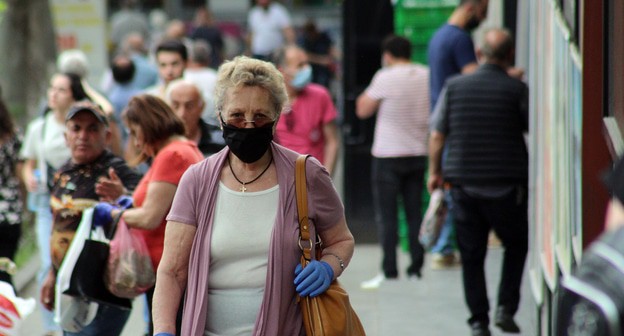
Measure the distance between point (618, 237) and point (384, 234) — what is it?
24.4 ft

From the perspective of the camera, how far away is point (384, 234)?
9586 millimetres

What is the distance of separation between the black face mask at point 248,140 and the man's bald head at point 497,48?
3807 mm

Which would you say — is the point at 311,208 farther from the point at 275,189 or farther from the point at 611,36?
the point at 611,36

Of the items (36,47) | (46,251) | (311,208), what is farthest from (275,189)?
(36,47)

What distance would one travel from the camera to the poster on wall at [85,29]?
17109 mm

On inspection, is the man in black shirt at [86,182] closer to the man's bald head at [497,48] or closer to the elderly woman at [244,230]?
the elderly woman at [244,230]

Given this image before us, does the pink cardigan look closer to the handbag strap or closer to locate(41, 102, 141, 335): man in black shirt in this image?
the handbag strap

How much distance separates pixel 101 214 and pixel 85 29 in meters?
12.1

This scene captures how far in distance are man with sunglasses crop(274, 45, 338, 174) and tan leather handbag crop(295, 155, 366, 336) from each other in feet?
15.1

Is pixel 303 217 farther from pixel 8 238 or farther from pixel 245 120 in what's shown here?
pixel 8 238

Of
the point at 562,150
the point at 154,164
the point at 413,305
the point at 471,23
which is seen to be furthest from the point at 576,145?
the point at 471,23

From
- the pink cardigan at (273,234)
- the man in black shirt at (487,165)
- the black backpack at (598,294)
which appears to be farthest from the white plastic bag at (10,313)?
the man in black shirt at (487,165)

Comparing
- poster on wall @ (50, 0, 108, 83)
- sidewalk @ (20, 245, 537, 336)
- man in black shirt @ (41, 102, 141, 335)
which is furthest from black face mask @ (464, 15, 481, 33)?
poster on wall @ (50, 0, 108, 83)

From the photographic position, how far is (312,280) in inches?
149
